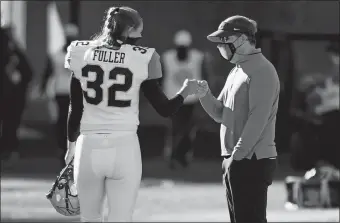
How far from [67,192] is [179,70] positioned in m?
8.37

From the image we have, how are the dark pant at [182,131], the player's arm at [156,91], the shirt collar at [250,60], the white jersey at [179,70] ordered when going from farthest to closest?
the dark pant at [182,131]
the white jersey at [179,70]
the shirt collar at [250,60]
the player's arm at [156,91]

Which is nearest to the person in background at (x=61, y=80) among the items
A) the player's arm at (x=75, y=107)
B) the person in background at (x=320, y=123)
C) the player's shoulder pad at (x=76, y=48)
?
the person in background at (x=320, y=123)

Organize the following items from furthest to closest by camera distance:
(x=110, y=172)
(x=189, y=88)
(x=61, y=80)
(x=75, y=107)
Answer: (x=61, y=80) < (x=189, y=88) < (x=75, y=107) < (x=110, y=172)

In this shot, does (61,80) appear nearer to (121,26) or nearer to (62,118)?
(62,118)

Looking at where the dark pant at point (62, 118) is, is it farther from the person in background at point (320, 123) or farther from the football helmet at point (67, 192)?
the football helmet at point (67, 192)

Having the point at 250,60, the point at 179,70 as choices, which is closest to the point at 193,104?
the point at 179,70

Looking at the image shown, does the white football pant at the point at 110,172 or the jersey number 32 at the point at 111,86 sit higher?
the jersey number 32 at the point at 111,86

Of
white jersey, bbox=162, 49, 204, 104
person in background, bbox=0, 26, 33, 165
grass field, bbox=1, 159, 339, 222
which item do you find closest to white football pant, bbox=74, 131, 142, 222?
grass field, bbox=1, 159, 339, 222

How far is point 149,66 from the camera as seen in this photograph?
6.66 m

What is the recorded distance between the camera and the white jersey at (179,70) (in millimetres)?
15195

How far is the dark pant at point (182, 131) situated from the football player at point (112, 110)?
8754mm

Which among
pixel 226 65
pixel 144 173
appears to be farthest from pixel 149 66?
pixel 226 65

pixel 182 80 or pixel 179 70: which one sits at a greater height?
pixel 179 70

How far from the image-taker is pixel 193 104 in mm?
15539
